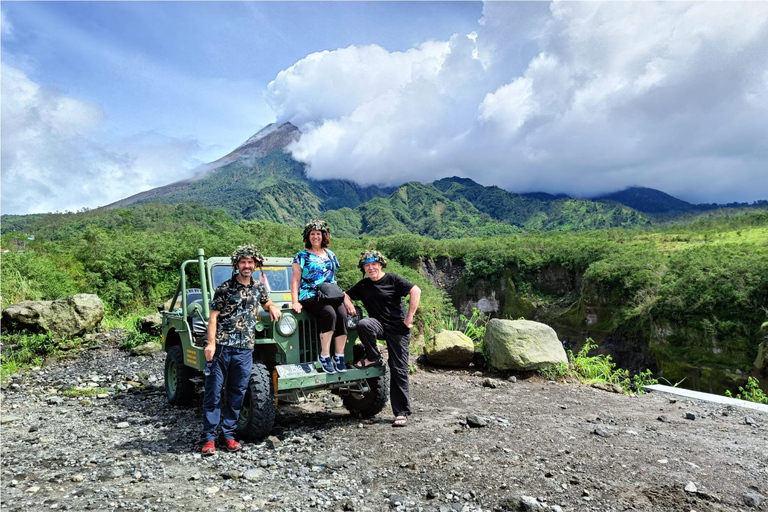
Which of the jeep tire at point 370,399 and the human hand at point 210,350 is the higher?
the human hand at point 210,350

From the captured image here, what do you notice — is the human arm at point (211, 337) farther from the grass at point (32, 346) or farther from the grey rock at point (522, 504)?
the grass at point (32, 346)

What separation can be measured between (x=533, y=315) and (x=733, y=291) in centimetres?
3178

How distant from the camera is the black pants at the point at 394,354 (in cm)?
558

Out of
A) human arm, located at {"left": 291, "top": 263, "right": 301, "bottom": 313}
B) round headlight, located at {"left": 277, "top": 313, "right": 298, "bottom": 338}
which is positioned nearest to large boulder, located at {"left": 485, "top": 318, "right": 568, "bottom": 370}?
round headlight, located at {"left": 277, "top": 313, "right": 298, "bottom": 338}

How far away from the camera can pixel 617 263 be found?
44.5 metres

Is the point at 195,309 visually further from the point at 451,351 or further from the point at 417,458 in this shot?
the point at 451,351

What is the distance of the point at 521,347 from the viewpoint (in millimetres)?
8570

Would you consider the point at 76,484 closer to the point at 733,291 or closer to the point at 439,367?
the point at 439,367

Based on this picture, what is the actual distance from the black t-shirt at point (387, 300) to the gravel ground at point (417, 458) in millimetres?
1204

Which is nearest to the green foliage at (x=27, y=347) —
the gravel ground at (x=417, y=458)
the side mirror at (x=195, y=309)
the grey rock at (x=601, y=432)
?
the gravel ground at (x=417, y=458)

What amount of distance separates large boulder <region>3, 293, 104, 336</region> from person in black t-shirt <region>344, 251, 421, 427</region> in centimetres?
937

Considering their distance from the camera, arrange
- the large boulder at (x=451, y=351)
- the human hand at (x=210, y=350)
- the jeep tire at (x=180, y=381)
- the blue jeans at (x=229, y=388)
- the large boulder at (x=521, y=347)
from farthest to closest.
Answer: the large boulder at (x=451, y=351), the large boulder at (x=521, y=347), the jeep tire at (x=180, y=381), the blue jeans at (x=229, y=388), the human hand at (x=210, y=350)

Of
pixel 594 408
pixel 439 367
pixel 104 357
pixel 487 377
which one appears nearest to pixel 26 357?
pixel 104 357

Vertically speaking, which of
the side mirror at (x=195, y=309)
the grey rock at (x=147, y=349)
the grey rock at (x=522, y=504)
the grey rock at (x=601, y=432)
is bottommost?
the grey rock at (x=601, y=432)
